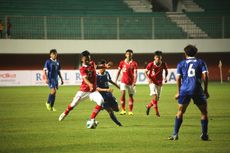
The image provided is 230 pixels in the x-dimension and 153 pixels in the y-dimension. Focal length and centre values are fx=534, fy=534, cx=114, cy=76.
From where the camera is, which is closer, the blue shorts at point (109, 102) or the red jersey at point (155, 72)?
the blue shorts at point (109, 102)

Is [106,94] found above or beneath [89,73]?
beneath

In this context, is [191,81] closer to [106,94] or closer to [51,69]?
[106,94]

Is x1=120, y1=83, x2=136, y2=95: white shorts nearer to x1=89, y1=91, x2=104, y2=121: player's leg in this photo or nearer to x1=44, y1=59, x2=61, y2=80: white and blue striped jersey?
x1=44, y1=59, x2=61, y2=80: white and blue striped jersey

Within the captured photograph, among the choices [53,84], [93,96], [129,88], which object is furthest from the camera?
[53,84]

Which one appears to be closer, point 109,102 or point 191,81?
point 191,81

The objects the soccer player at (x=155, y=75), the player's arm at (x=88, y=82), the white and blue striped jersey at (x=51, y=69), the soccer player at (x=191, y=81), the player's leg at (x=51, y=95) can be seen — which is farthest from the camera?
the white and blue striped jersey at (x=51, y=69)

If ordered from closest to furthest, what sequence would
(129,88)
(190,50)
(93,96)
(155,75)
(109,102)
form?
(190,50), (93,96), (109,102), (155,75), (129,88)

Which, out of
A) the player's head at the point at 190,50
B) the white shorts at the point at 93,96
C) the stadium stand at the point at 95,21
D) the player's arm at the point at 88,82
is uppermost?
the stadium stand at the point at 95,21

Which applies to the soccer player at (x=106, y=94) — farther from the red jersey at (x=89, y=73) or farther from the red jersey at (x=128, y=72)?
the red jersey at (x=128, y=72)

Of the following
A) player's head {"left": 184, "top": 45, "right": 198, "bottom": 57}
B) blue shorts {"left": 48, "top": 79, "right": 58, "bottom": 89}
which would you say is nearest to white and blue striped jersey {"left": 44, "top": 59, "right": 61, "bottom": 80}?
blue shorts {"left": 48, "top": 79, "right": 58, "bottom": 89}

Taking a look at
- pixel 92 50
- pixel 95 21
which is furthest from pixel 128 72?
pixel 95 21

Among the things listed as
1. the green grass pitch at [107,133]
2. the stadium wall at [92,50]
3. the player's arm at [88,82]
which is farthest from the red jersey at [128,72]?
the stadium wall at [92,50]

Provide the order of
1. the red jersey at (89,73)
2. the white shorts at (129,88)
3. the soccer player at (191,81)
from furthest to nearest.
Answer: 1. the white shorts at (129,88)
2. the red jersey at (89,73)
3. the soccer player at (191,81)

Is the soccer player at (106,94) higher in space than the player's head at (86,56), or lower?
lower
